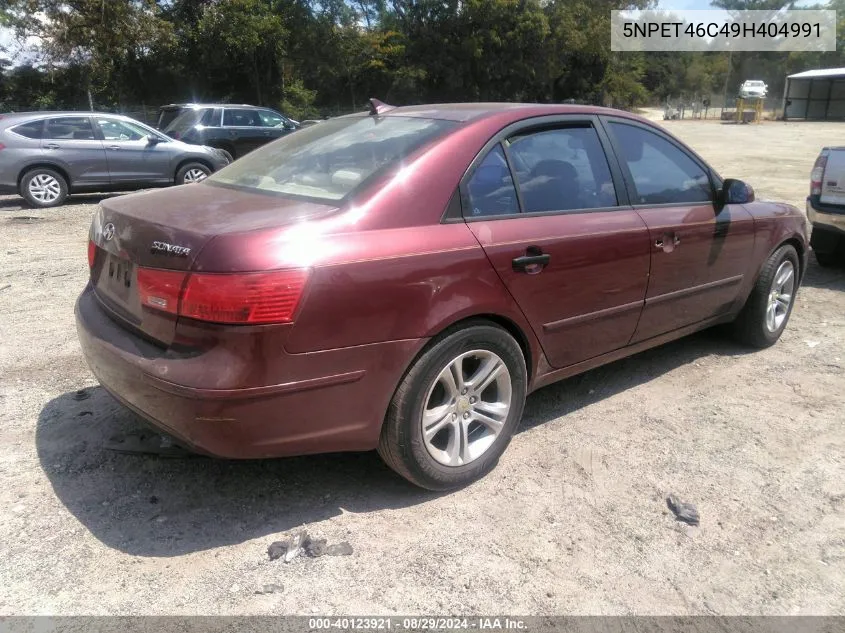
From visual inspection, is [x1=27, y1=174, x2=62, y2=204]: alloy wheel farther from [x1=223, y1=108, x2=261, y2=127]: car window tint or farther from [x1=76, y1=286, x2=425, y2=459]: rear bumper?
[x1=76, y1=286, x2=425, y2=459]: rear bumper

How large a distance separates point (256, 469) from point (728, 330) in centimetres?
344

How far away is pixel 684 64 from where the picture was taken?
227 feet

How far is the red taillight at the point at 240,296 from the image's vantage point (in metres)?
2.37

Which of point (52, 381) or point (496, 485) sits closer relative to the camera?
point (496, 485)

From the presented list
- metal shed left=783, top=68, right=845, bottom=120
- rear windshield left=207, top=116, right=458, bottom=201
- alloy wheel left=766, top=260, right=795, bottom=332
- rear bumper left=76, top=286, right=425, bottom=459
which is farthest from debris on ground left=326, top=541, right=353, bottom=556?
metal shed left=783, top=68, right=845, bottom=120

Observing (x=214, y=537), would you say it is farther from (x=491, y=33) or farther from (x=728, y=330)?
(x=491, y=33)

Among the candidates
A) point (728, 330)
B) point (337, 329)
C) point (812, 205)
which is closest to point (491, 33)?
point (812, 205)

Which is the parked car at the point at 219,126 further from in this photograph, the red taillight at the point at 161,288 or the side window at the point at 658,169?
the red taillight at the point at 161,288

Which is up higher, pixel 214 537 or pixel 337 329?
pixel 337 329

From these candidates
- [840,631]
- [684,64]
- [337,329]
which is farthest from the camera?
[684,64]

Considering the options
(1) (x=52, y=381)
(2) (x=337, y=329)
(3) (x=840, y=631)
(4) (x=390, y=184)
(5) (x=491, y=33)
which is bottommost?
(3) (x=840, y=631)

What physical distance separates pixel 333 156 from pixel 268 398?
129cm

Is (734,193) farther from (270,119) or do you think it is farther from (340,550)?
(270,119)

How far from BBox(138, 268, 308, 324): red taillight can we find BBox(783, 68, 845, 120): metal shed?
49.7 metres
